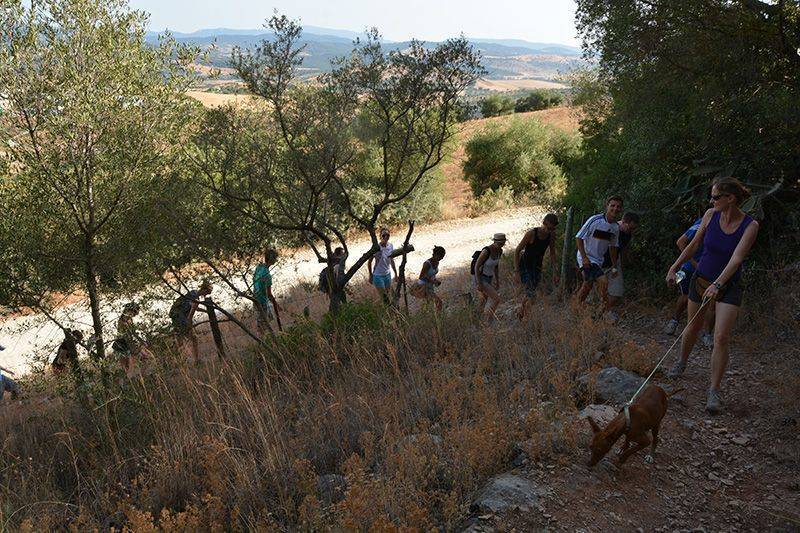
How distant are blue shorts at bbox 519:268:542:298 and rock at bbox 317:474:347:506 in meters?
4.78

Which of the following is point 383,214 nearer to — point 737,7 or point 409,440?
point 737,7

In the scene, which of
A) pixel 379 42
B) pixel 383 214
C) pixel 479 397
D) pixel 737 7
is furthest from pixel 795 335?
pixel 383 214

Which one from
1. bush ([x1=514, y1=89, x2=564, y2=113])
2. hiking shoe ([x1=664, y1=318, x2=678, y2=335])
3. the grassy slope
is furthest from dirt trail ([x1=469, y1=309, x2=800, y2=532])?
bush ([x1=514, y1=89, x2=564, y2=113])

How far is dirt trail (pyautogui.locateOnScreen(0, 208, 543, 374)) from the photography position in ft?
48.0

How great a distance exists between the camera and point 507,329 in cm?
724

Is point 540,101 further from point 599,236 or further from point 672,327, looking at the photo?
point 672,327

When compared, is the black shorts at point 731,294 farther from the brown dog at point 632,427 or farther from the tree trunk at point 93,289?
the tree trunk at point 93,289

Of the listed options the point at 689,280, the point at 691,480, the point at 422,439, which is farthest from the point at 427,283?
the point at 691,480

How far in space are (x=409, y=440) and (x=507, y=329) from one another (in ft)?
9.27

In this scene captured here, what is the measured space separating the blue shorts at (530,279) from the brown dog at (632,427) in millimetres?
4269

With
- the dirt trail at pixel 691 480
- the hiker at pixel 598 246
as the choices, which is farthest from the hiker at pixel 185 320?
the dirt trail at pixel 691 480

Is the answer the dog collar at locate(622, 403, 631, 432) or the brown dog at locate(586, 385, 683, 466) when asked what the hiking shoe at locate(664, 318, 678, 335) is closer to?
the brown dog at locate(586, 385, 683, 466)

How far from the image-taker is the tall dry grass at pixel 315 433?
4.11m

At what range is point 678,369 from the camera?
237 inches
